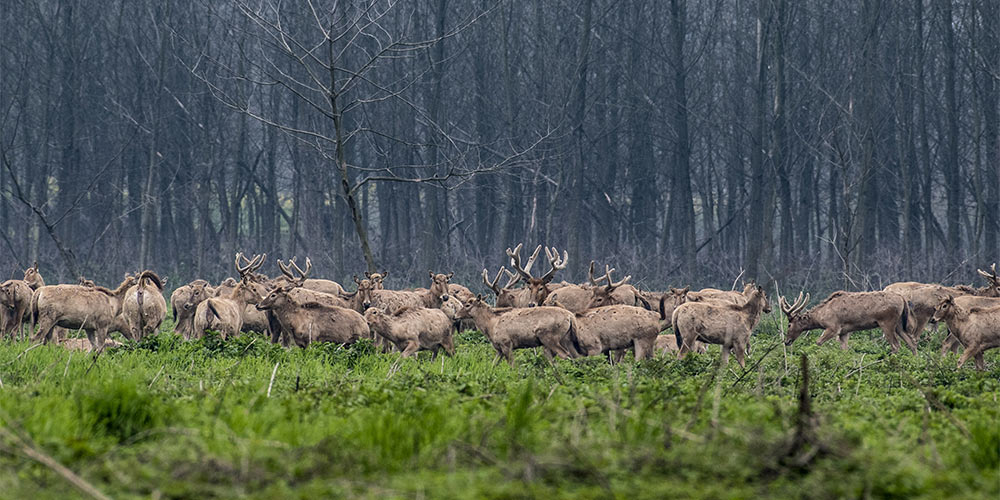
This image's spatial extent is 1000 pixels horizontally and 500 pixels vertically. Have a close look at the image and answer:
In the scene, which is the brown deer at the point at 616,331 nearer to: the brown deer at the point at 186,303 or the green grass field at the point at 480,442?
the green grass field at the point at 480,442

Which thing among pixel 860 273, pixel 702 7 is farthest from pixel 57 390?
pixel 702 7

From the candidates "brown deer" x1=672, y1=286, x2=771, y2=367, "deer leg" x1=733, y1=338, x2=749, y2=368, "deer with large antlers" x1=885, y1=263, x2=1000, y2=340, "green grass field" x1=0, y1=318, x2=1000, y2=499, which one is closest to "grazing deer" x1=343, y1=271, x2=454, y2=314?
"brown deer" x1=672, y1=286, x2=771, y2=367

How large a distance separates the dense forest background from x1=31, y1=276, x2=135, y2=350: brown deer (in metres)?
16.8

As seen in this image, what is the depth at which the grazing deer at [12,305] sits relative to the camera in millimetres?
16047

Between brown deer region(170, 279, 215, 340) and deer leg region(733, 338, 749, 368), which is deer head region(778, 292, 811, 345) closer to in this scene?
deer leg region(733, 338, 749, 368)

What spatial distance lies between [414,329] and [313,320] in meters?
1.54

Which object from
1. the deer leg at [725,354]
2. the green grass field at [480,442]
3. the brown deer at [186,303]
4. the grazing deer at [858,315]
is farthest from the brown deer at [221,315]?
the grazing deer at [858,315]

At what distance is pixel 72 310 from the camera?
15312 mm

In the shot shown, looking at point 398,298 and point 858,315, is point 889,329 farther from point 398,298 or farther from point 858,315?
point 398,298

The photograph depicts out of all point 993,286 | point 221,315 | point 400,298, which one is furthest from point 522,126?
point 221,315

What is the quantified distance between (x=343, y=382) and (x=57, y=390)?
2529mm

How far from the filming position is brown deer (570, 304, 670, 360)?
14.5 meters

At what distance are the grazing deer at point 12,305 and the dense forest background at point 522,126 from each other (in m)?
15.8

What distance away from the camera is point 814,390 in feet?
32.6
